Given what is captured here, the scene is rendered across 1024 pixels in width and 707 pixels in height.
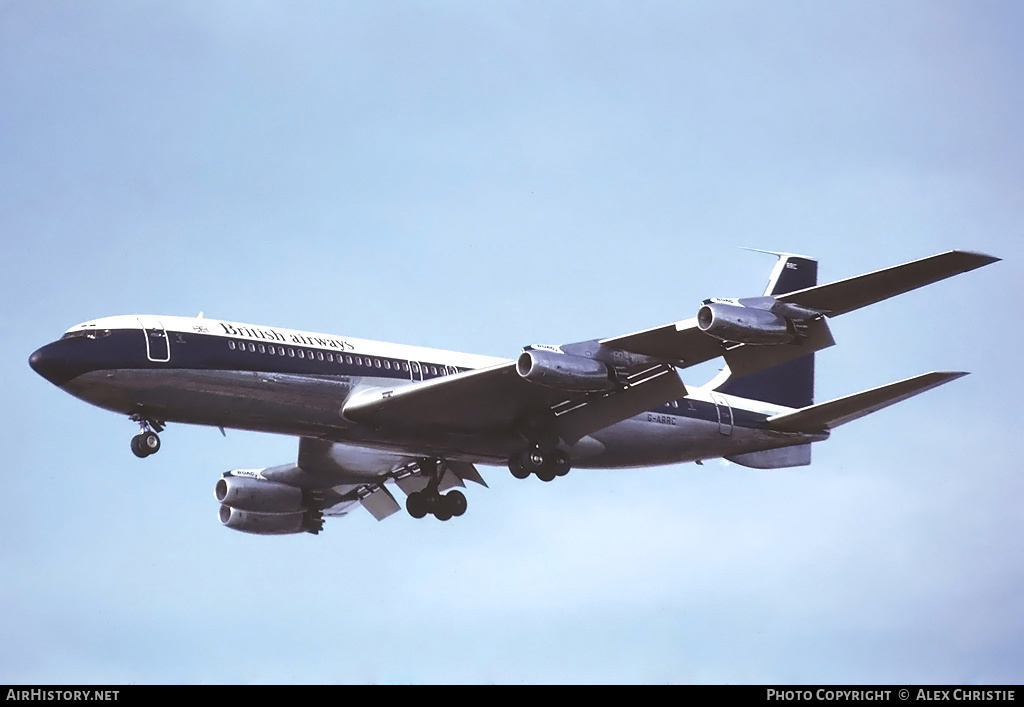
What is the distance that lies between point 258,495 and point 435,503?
6.61m

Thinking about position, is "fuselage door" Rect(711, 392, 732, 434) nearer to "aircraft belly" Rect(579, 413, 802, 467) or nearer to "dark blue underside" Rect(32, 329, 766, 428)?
"aircraft belly" Rect(579, 413, 802, 467)

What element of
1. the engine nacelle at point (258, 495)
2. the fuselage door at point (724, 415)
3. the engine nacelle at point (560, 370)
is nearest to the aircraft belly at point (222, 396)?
the engine nacelle at point (560, 370)

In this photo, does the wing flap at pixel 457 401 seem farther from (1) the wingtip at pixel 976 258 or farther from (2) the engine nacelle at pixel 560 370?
(1) the wingtip at pixel 976 258

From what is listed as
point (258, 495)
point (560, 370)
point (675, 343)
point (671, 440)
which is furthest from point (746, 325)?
point (258, 495)

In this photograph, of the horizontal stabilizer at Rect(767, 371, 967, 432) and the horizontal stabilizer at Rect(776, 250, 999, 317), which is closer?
the horizontal stabilizer at Rect(776, 250, 999, 317)

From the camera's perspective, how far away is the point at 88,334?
40844 mm

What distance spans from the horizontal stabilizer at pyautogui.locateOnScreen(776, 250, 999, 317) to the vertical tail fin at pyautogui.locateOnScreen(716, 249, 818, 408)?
471 inches

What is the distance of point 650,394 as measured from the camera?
144ft

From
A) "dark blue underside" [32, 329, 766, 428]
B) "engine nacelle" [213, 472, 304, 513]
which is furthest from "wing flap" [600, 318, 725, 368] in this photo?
"engine nacelle" [213, 472, 304, 513]

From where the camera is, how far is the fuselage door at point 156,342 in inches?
1609

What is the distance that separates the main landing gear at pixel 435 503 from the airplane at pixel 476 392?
0.05 m

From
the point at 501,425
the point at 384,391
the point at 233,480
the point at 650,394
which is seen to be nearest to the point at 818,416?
the point at 650,394

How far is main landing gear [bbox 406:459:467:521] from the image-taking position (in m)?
49.5
